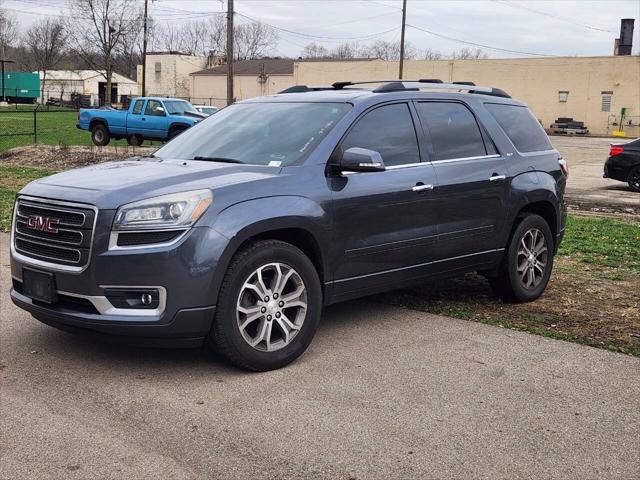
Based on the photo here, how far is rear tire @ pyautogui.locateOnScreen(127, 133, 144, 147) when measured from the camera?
27.3m

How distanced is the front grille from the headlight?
7.9 inches

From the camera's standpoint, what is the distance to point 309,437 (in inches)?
151

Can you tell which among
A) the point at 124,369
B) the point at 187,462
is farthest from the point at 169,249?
the point at 187,462

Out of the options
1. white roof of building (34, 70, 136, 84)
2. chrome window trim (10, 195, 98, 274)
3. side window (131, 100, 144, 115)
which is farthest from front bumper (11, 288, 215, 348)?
white roof of building (34, 70, 136, 84)

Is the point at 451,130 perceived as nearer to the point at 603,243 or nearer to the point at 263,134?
the point at 263,134

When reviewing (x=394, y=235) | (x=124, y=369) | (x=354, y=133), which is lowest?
(x=124, y=369)

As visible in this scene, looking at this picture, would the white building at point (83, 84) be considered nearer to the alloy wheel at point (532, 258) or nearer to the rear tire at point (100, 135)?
the rear tire at point (100, 135)

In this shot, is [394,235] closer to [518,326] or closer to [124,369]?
[518,326]

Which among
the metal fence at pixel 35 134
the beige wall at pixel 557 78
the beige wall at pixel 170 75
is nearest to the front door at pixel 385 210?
the metal fence at pixel 35 134

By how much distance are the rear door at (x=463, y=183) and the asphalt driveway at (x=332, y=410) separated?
2.68 ft

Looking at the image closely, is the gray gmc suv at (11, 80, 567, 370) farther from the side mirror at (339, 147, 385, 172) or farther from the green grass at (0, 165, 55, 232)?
the green grass at (0, 165, 55, 232)

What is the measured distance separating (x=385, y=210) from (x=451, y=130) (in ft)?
3.81

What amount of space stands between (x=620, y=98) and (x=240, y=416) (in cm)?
6011

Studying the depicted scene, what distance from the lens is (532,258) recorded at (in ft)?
22.2
